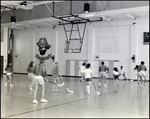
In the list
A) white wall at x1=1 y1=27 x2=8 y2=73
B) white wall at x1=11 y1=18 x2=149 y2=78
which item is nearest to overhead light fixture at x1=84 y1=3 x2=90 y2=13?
white wall at x1=11 y1=18 x2=149 y2=78

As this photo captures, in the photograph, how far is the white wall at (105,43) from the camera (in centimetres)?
2273

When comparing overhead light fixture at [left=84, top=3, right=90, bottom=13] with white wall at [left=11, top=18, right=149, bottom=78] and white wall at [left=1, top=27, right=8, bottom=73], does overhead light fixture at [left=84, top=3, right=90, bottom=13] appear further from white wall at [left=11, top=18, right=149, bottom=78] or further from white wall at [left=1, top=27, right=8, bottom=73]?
white wall at [left=1, top=27, right=8, bottom=73]

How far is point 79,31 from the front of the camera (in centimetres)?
2622

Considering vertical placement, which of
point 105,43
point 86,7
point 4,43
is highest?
point 86,7

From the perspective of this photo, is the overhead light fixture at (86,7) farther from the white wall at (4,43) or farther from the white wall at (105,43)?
the white wall at (4,43)

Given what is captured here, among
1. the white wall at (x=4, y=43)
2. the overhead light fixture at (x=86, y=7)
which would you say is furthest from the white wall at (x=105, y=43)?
the overhead light fixture at (x=86, y=7)

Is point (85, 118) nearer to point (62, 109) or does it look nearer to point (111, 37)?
point (62, 109)

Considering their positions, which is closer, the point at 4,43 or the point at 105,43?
the point at 105,43

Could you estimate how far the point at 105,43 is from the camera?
24.8 m

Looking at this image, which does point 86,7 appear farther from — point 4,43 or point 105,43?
point 4,43

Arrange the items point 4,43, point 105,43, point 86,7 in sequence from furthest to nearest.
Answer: point 4,43, point 105,43, point 86,7

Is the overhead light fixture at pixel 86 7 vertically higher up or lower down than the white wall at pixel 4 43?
higher up

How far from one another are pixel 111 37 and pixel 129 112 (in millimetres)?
17058

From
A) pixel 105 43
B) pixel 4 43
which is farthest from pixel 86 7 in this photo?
pixel 4 43
